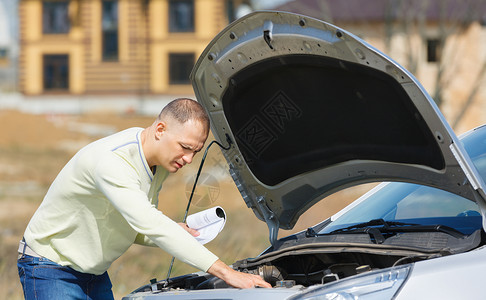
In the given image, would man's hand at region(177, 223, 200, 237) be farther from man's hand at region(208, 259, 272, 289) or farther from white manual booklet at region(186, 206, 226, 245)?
man's hand at region(208, 259, 272, 289)

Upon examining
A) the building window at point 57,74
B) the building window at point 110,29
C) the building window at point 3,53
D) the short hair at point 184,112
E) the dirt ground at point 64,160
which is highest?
the building window at point 3,53

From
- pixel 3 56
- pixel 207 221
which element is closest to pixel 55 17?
pixel 3 56

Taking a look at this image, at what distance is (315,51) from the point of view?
307 centimetres

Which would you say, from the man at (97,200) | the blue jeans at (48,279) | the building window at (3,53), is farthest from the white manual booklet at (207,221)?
the building window at (3,53)

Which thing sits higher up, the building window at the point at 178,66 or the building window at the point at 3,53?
the building window at the point at 3,53

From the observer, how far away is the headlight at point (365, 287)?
261cm

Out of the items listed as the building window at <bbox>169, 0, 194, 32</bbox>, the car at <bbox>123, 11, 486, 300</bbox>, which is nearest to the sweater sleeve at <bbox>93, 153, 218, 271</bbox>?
→ the car at <bbox>123, 11, 486, 300</bbox>

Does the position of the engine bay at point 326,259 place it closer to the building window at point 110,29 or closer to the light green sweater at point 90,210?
the light green sweater at point 90,210

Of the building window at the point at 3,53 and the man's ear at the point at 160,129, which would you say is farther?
the building window at the point at 3,53

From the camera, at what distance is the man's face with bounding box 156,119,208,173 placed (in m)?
3.01

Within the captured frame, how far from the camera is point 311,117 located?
3.49 m

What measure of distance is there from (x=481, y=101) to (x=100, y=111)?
1636cm

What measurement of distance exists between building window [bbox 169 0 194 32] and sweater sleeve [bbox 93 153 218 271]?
30.9 m

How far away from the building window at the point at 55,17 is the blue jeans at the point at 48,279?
32642 mm
